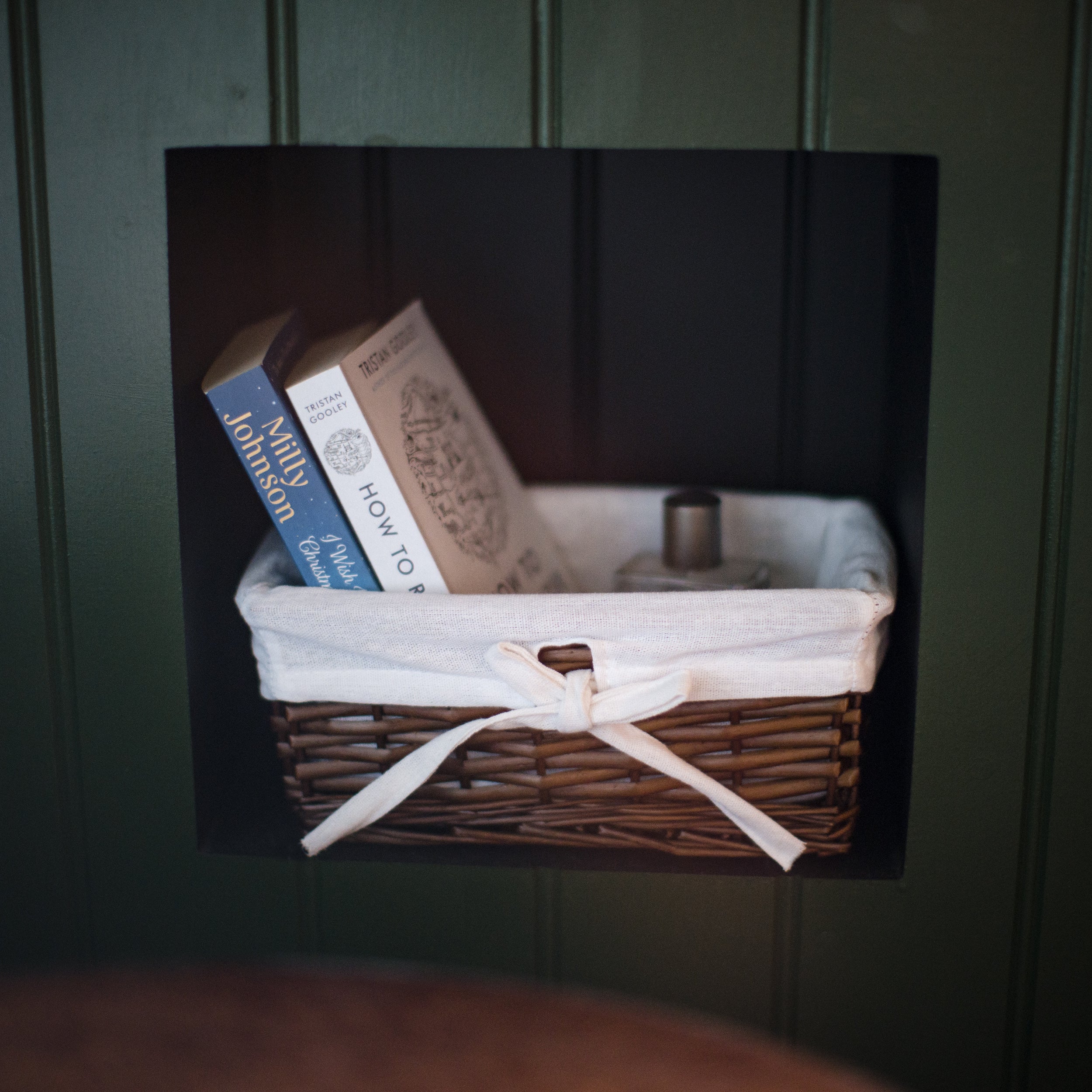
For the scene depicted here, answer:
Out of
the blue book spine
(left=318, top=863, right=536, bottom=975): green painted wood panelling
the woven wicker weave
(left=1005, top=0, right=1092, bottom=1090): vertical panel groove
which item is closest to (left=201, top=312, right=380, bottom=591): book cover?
the blue book spine

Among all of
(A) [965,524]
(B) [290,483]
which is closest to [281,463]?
(B) [290,483]

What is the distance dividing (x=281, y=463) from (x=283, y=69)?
0.26 meters

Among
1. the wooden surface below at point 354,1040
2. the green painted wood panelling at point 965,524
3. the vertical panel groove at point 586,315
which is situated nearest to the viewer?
the wooden surface below at point 354,1040

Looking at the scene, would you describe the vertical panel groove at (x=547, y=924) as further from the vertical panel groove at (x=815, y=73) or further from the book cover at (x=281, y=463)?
the vertical panel groove at (x=815, y=73)

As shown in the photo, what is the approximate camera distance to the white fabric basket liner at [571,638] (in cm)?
69

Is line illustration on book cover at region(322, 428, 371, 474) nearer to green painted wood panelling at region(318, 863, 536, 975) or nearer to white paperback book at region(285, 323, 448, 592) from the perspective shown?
white paperback book at region(285, 323, 448, 592)

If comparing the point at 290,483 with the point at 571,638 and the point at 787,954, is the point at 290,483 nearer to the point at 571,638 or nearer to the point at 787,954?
Result: the point at 571,638

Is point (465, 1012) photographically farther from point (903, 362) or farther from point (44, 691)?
point (903, 362)

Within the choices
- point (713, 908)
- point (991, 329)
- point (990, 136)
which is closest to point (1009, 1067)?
point (713, 908)

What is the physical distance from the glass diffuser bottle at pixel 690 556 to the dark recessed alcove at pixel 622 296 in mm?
142

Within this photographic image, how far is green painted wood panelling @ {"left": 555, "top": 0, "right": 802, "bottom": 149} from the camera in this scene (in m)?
0.67

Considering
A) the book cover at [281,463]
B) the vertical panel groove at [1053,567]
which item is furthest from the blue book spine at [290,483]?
the vertical panel groove at [1053,567]

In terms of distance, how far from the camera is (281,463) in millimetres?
747

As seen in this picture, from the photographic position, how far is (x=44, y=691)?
0.79 metres
